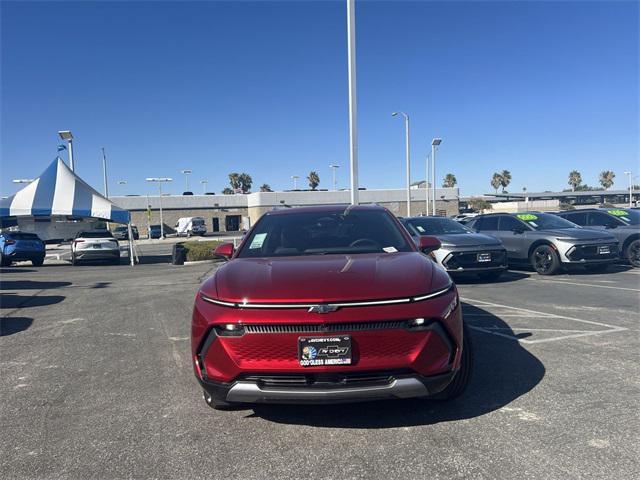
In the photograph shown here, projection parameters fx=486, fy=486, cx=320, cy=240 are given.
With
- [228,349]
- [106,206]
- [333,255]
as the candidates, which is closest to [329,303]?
[228,349]

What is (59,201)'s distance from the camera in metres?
20.3

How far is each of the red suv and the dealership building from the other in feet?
166

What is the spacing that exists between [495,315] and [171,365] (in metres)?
4.47

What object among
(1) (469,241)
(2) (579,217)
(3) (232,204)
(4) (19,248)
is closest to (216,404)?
(1) (469,241)

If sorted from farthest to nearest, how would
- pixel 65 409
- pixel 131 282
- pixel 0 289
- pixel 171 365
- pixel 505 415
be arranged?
pixel 131 282, pixel 0 289, pixel 171 365, pixel 65 409, pixel 505 415

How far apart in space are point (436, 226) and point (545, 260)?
264 centimetres

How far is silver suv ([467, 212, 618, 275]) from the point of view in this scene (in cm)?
1094

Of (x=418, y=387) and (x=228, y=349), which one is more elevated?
(x=228, y=349)

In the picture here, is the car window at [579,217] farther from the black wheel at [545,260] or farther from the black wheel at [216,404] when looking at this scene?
the black wheel at [216,404]

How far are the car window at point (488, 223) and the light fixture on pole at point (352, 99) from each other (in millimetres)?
3851

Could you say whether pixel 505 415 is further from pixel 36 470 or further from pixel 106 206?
pixel 106 206

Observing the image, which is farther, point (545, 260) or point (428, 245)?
point (545, 260)

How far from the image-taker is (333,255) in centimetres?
417

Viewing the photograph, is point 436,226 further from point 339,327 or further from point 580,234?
point 339,327
